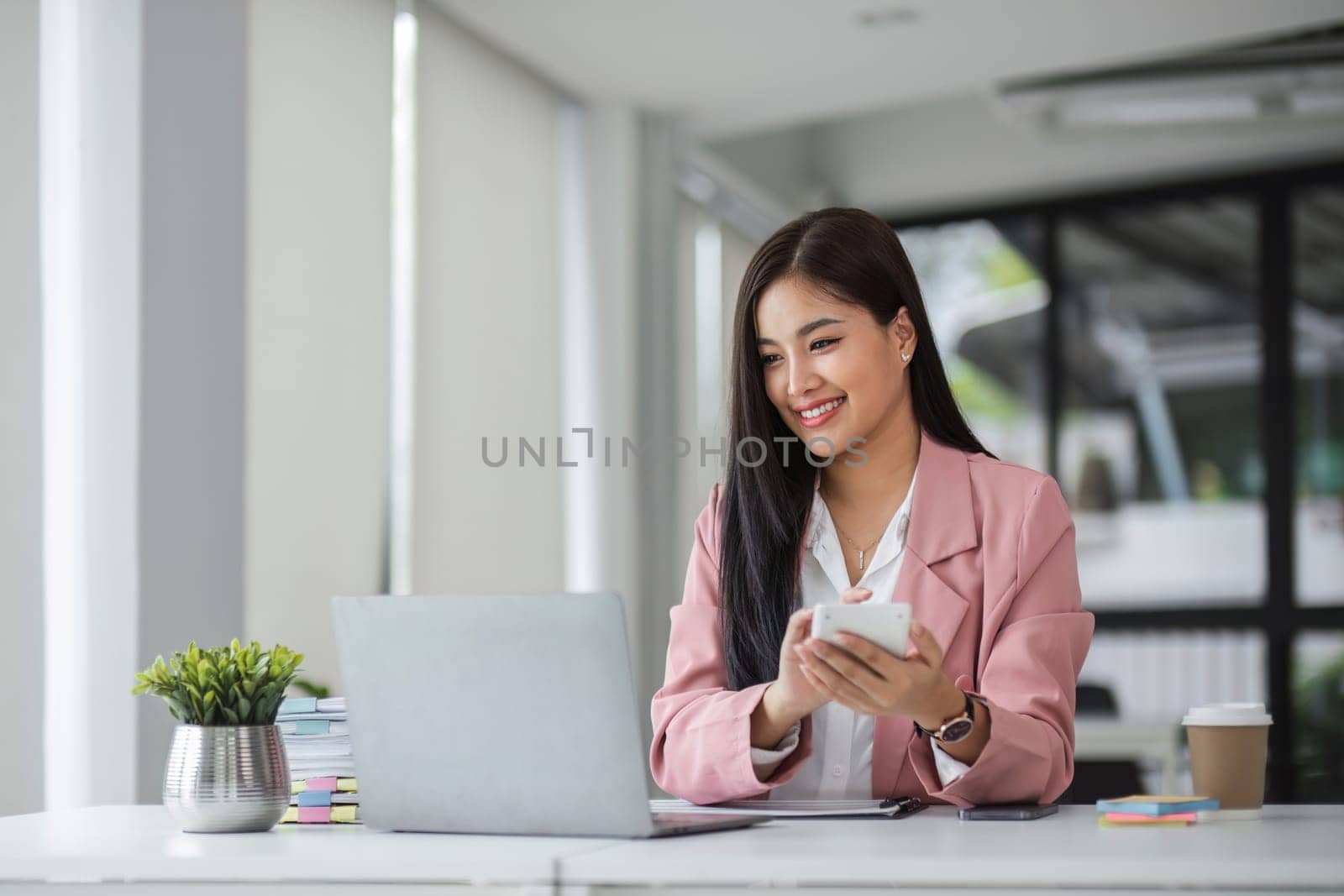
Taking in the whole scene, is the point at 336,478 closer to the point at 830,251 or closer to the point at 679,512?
the point at 679,512

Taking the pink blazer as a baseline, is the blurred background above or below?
above

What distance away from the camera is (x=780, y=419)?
6.77ft

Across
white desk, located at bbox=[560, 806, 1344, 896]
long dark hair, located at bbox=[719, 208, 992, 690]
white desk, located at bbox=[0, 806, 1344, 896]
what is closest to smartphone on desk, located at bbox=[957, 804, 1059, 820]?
white desk, located at bbox=[0, 806, 1344, 896]

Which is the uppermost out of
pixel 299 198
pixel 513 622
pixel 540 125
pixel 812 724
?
pixel 540 125

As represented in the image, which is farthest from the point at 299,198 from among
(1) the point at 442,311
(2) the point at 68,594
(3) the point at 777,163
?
(3) the point at 777,163

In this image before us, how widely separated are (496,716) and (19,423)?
1.86 meters

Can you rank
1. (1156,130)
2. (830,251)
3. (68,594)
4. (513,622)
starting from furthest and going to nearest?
(1156,130) < (68,594) < (830,251) < (513,622)

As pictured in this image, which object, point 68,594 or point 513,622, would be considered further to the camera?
point 68,594

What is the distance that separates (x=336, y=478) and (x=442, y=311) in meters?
0.75

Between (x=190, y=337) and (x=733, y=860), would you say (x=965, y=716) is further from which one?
(x=190, y=337)

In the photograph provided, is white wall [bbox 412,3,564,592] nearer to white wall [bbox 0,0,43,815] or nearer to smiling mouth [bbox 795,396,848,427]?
white wall [bbox 0,0,43,815]

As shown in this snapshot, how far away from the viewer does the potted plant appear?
61.8 inches

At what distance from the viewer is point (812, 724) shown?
6.01ft

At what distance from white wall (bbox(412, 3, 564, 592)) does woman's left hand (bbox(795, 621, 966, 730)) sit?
2.78 m
